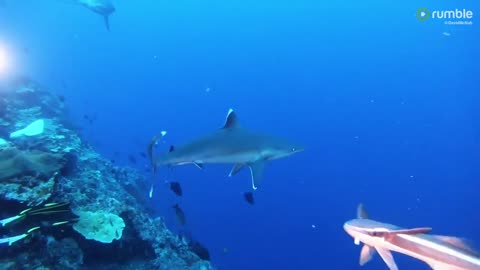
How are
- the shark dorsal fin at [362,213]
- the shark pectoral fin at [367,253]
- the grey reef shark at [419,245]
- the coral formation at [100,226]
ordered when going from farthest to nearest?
1. the coral formation at [100,226]
2. the shark dorsal fin at [362,213]
3. the shark pectoral fin at [367,253]
4. the grey reef shark at [419,245]

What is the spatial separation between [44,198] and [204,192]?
29.5 m

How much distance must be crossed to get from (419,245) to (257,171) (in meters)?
5.17

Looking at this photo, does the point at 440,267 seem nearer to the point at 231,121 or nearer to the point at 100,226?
the point at 100,226

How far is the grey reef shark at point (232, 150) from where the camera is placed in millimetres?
7152

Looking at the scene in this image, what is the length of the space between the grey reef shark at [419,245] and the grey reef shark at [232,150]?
4.69 m

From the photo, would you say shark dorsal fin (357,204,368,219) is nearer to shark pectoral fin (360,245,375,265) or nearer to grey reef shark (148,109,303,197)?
shark pectoral fin (360,245,375,265)

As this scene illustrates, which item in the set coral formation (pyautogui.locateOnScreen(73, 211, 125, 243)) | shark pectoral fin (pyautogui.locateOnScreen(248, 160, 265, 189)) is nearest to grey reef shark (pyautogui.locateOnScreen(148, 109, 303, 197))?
shark pectoral fin (pyautogui.locateOnScreen(248, 160, 265, 189))

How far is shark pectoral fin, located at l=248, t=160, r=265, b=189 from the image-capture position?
752 cm

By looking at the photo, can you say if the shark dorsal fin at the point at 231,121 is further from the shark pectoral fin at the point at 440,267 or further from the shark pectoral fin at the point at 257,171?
the shark pectoral fin at the point at 440,267

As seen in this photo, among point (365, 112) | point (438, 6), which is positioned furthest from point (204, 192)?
point (438, 6)

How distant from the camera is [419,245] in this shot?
255cm

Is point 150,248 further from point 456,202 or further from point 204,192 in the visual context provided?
point 456,202

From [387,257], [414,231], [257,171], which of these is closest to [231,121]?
[257,171]

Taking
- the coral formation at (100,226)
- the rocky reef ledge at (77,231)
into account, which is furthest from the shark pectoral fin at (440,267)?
the coral formation at (100,226)
